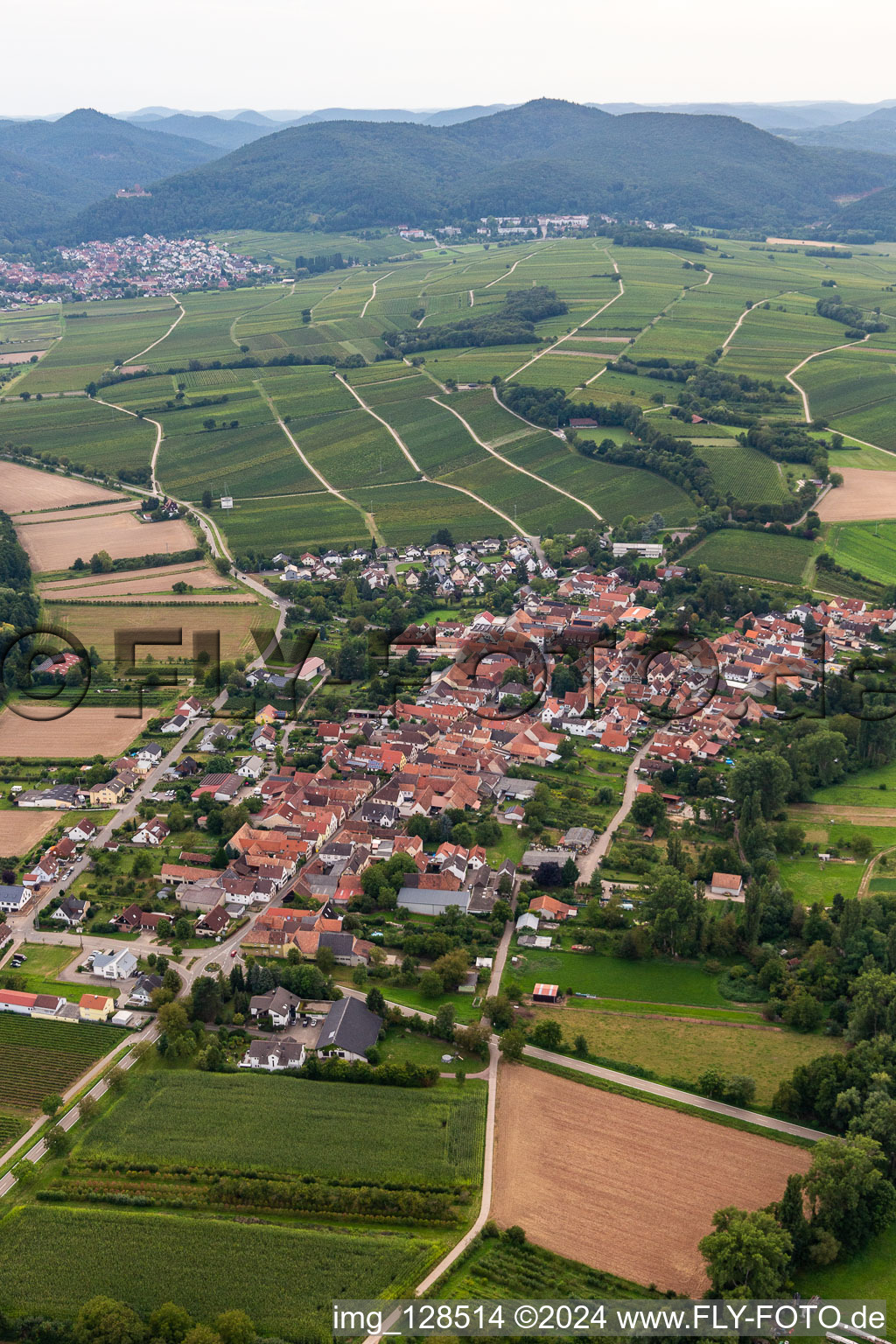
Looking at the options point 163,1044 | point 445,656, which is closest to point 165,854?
point 163,1044

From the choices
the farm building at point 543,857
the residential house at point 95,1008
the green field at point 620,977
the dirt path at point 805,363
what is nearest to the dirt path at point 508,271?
the dirt path at point 805,363

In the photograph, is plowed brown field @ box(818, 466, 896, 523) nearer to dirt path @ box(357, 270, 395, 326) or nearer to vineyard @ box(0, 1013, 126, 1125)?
vineyard @ box(0, 1013, 126, 1125)

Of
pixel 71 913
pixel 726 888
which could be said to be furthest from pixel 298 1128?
pixel 726 888

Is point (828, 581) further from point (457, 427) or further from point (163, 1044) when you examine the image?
point (163, 1044)

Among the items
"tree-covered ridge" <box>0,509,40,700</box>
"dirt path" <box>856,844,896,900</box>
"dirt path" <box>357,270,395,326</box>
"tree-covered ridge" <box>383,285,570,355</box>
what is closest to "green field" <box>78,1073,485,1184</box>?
"dirt path" <box>856,844,896,900</box>

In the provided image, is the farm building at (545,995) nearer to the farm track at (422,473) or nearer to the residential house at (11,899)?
the residential house at (11,899)

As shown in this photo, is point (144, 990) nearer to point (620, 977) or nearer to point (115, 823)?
point (115, 823)
